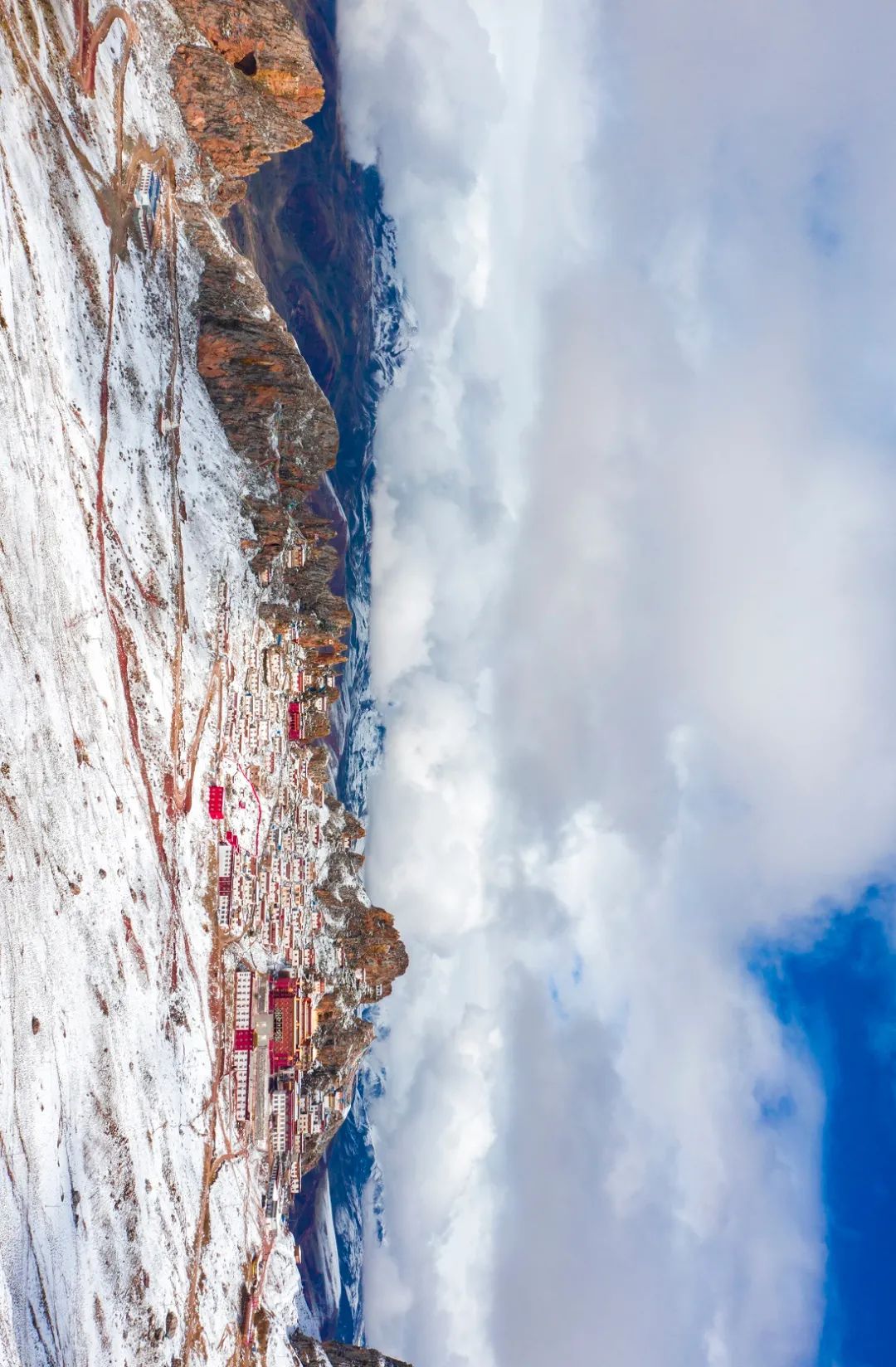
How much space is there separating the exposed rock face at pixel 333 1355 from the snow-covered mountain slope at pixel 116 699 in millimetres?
10105

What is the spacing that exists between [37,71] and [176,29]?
116 ft

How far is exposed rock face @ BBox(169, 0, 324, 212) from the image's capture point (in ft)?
347

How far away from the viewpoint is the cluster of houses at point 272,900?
327 ft

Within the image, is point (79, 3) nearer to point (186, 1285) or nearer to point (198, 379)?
point (198, 379)

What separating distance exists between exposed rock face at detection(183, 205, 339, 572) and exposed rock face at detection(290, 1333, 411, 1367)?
103722 millimetres

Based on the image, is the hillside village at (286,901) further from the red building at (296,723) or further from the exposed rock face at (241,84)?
the exposed rock face at (241,84)

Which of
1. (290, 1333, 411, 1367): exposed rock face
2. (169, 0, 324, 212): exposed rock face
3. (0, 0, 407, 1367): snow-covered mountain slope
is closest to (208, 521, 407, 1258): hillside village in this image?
(0, 0, 407, 1367): snow-covered mountain slope

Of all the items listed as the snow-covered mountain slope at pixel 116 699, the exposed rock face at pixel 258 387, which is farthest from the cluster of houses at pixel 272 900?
the exposed rock face at pixel 258 387

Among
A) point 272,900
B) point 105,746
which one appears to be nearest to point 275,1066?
point 272,900

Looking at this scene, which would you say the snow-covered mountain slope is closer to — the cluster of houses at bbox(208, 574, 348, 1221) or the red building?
the cluster of houses at bbox(208, 574, 348, 1221)

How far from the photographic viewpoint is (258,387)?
118 m

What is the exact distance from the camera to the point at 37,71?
7900 cm

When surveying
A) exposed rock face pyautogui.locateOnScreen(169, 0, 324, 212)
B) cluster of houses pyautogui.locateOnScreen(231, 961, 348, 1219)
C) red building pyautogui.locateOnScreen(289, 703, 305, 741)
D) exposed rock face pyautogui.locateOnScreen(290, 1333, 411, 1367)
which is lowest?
exposed rock face pyautogui.locateOnScreen(290, 1333, 411, 1367)

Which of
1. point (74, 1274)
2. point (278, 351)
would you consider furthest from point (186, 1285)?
point (278, 351)
